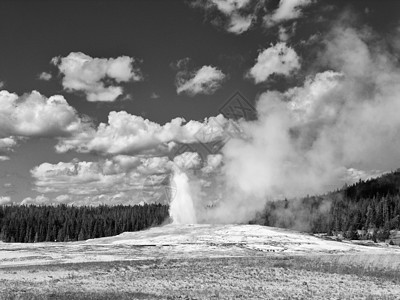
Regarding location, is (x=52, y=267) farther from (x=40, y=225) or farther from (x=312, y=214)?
(x=312, y=214)

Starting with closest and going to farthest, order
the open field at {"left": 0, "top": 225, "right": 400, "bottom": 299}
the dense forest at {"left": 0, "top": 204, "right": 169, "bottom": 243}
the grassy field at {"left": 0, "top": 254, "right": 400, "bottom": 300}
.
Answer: the grassy field at {"left": 0, "top": 254, "right": 400, "bottom": 300}
the open field at {"left": 0, "top": 225, "right": 400, "bottom": 299}
the dense forest at {"left": 0, "top": 204, "right": 169, "bottom": 243}

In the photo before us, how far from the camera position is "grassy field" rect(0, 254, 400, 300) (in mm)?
27438

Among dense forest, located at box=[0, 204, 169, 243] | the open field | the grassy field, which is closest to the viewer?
the grassy field

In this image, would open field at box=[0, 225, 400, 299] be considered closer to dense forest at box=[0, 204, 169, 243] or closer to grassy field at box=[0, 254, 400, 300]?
grassy field at box=[0, 254, 400, 300]

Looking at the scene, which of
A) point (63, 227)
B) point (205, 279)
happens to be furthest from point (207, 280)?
point (63, 227)

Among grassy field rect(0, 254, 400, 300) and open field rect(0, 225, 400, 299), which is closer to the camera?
grassy field rect(0, 254, 400, 300)

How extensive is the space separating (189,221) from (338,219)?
66.1 meters

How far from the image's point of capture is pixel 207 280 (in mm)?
33000

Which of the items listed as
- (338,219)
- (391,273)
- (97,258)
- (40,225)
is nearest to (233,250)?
(97,258)

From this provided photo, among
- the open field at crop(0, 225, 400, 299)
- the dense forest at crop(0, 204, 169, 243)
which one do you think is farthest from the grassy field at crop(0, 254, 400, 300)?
the dense forest at crop(0, 204, 169, 243)

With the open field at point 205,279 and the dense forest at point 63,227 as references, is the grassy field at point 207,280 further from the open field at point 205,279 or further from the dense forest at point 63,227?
the dense forest at point 63,227

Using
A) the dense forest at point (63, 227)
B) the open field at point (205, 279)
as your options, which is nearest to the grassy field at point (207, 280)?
the open field at point (205, 279)

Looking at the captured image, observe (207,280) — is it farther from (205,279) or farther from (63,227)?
(63,227)

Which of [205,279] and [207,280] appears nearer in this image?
[207,280]
